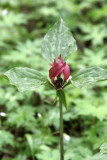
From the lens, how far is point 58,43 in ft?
4.56

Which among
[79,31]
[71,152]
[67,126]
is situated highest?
[79,31]

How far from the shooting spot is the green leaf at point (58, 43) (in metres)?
1.38

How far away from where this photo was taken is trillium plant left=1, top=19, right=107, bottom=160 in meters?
1.22

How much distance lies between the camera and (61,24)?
4.62ft

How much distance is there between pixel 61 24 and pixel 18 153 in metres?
1.26

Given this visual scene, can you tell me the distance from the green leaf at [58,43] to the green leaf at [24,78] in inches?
5.2

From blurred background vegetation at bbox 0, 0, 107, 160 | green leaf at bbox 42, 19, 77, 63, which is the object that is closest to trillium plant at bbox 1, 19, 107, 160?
green leaf at bbox 42, 19, 77, 63

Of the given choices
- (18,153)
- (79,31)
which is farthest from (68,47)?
(79,31)

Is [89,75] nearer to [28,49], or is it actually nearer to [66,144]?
[66,144]

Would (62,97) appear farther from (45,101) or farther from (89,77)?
(45,101)

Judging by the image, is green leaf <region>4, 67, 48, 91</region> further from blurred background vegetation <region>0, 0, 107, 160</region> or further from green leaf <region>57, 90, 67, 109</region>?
blurred background vegetation <region>0, 0, 107, 160</region>

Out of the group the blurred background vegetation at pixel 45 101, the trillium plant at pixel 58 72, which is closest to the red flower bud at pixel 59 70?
the trillium plant at pixel 58 72

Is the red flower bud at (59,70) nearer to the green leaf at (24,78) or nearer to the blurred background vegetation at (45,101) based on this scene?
the green leaf at (24,78)

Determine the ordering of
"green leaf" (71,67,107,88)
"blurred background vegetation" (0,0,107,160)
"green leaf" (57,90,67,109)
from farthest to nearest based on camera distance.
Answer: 1. "blurred background vegetation" (0,0,107,160)
2. "green leaf" (57,90,67,109)
3. "green leaf" (71,67,107,88)
